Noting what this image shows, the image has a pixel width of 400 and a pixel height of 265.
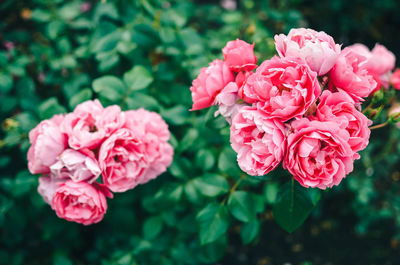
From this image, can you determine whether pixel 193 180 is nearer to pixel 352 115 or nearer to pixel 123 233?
pixel 123 233

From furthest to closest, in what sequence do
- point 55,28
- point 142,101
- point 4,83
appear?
point 55,28, point 4,83, point 142,101

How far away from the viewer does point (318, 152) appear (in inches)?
34.9

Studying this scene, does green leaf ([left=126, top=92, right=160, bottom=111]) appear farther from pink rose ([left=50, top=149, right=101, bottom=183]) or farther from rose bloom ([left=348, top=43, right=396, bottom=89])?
rose bloom ([left=348, top=43, right=396, bottom=89])

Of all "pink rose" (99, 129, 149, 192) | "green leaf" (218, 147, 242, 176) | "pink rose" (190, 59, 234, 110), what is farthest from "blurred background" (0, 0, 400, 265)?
"pink rose" (99, 129, 149, 192)

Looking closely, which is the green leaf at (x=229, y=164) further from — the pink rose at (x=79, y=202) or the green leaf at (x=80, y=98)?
the green leaf at (x=80, y=98)

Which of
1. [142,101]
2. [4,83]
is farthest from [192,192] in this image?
[4,83]

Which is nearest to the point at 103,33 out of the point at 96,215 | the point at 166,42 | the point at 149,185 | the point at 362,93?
the point at 166,42

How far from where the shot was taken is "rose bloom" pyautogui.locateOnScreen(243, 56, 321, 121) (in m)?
0.85

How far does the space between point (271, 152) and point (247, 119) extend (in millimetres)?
116

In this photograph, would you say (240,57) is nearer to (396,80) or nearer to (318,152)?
(318,152)

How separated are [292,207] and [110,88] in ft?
3.05

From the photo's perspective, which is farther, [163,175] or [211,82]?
[163,175]

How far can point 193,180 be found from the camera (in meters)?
1.47

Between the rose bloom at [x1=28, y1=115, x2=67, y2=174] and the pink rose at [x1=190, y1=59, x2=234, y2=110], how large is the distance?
50 cm
